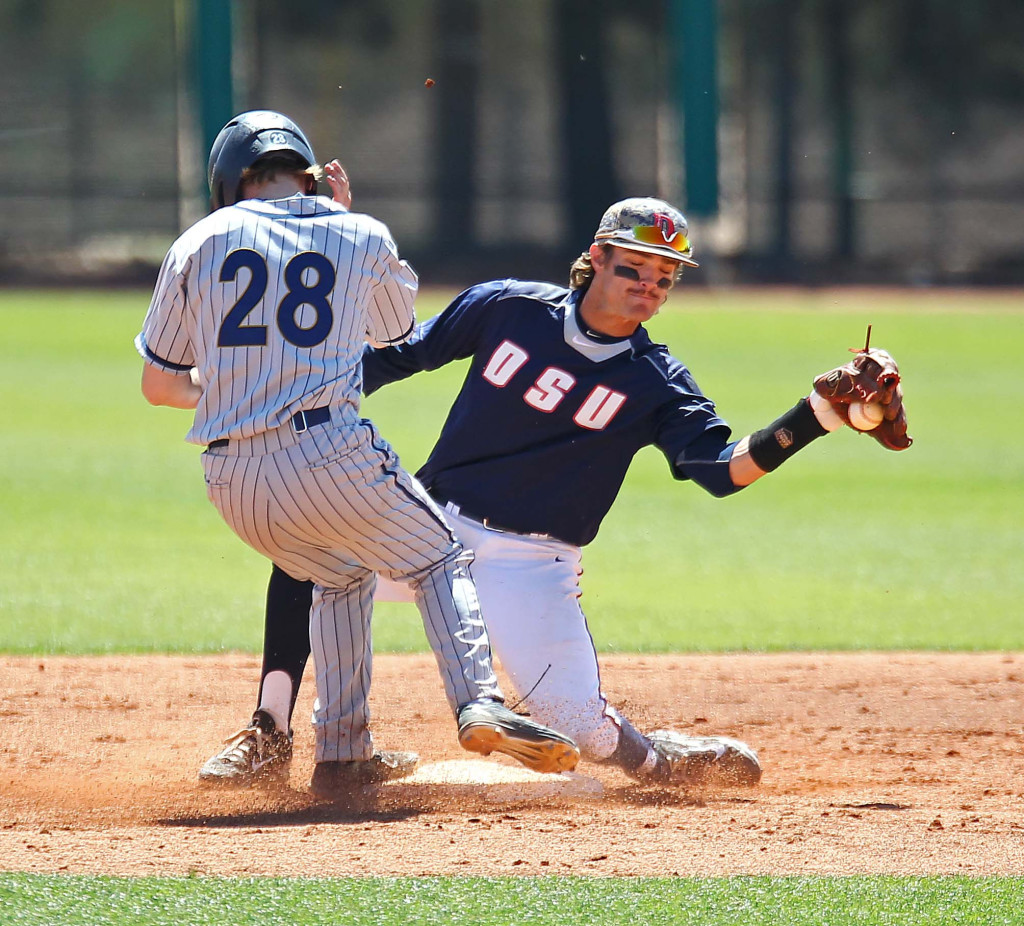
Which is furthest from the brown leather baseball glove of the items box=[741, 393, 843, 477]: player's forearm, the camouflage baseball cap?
the camouflage baseball cap

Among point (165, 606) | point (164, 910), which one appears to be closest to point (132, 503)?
point (165, 606)

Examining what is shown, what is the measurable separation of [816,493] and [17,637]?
5.72 m

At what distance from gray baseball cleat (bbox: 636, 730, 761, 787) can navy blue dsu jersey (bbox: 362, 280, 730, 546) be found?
66 centimetres

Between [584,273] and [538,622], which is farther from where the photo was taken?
[584,273]

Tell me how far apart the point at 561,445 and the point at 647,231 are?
2.09 feet

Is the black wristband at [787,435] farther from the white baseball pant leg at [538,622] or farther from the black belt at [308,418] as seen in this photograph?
the black belt at [308,418]

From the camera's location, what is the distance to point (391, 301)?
3.45 meters

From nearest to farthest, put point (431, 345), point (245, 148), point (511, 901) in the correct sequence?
point (511, 901) → point (245, 148) → point (431, 345)

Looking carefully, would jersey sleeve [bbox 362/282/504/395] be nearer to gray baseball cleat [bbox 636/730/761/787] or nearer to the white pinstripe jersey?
the white pinstripe jersey

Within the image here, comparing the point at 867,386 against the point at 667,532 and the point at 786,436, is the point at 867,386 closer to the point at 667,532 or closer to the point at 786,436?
the point at 786,436

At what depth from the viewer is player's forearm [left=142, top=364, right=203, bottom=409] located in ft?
11.0

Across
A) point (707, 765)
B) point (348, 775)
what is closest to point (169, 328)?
point (348, 775)

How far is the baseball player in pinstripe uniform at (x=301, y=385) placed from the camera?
3.21 meters

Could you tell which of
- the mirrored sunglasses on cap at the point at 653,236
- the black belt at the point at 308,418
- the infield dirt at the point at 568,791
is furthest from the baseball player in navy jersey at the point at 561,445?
the black belt at the point at 308,418
